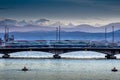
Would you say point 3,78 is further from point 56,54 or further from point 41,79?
point 56,54

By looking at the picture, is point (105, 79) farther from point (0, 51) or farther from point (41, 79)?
point (0, 51)

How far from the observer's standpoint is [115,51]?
6821 inches

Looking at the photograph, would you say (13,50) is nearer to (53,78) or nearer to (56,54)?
(56,54)

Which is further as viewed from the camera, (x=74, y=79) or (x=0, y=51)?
(x=0, y=51)

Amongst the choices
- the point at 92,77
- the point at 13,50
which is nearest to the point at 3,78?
the point at 92,77

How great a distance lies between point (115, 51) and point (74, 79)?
85.0 m

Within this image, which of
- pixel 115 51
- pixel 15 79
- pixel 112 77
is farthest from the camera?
pixel 115 51

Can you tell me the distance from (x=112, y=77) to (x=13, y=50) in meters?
82.7

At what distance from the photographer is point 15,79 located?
8862 cm

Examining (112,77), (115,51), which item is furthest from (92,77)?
(115,51)

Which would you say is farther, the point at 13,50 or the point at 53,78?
the point at 13,50

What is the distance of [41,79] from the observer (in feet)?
292

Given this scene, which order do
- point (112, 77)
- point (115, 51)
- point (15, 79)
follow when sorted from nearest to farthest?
point (15, 79) → point (112, 77) → point (115, 51)

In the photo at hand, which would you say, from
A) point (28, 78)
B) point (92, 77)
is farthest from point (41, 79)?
point (92, 77)
